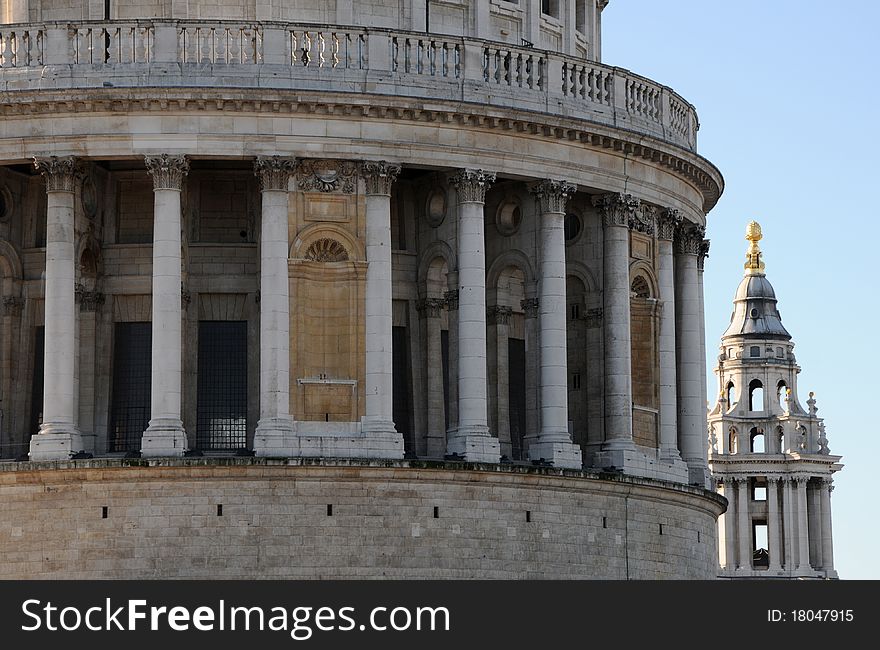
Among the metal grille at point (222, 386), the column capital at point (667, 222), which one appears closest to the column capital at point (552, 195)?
the column capital at point (667, 222)

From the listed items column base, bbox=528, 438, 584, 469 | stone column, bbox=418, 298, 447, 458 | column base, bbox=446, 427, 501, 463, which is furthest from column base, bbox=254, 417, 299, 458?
column base, bbox=528, 438, 584, 469

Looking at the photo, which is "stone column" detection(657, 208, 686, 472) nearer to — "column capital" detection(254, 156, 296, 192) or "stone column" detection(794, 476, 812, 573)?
"column capital" detection(254, 156, 296, 192)

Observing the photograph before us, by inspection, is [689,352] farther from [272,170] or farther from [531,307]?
[272,170]

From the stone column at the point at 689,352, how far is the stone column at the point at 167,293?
16.1 metres

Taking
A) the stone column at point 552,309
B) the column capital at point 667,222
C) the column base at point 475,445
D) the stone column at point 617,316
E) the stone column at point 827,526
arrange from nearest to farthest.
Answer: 1. the column base at point 475,445
2. the stone column at point 552,309
3. the stone column at point 617,316
4. the column capital at point 667,222
5. the stone column at point 827,526

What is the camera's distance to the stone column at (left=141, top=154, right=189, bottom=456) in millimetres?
63156

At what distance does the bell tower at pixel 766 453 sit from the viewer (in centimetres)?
15662

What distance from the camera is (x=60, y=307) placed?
63531mm

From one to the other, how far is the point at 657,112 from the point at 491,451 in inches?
457

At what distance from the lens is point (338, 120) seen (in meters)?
64.3

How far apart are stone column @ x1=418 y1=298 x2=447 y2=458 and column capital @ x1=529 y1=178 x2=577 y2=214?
3.55 meters

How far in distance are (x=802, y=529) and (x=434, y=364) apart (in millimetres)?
92196

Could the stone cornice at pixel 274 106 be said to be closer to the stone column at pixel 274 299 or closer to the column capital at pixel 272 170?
the column capital at pixel 272 170
